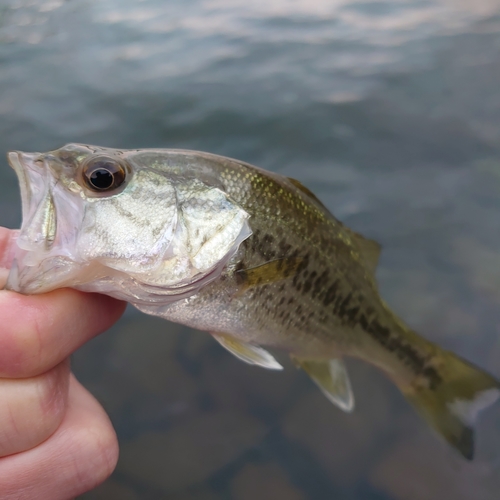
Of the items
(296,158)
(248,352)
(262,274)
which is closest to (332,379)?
(248,352)

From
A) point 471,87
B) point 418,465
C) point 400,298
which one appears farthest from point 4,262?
point 471,87

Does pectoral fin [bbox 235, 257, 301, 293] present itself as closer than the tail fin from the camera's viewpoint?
Yes

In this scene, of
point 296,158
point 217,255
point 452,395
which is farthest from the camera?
point 296,158

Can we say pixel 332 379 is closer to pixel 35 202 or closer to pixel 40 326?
pixel 40 326

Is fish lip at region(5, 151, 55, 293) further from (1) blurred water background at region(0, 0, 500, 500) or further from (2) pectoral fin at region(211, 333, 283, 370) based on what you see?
(1) blurred water background at region(0, 0, 500, 500)

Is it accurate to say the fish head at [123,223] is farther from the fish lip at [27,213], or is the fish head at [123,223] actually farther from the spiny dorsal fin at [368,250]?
the spiny dorsal fin at [368,250]

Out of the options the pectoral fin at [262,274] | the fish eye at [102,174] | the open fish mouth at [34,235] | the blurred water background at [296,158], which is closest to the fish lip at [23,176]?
the open fish mouth at [34,235]

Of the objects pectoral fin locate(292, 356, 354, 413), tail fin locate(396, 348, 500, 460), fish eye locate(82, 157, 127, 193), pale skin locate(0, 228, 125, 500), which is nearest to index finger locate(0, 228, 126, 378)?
pale skin locate(0, 228, 125, 500)

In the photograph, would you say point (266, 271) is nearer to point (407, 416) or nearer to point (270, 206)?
point (270, 206)
